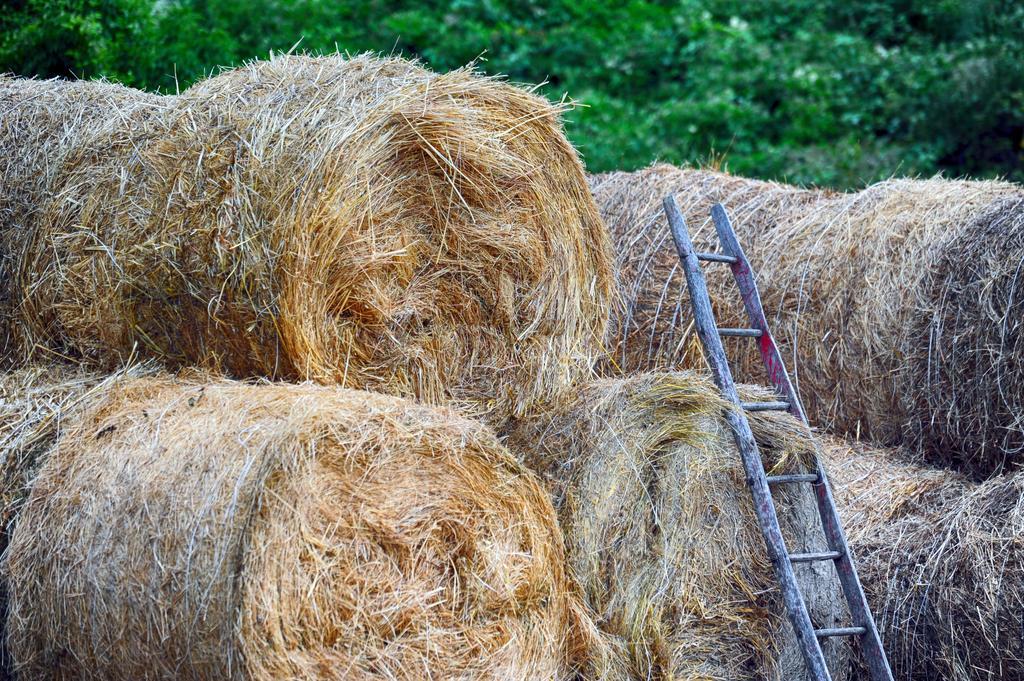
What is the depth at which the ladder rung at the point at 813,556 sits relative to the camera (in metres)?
4.39

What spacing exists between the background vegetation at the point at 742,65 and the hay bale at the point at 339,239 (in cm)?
535

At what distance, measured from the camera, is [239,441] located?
3537 millimetres

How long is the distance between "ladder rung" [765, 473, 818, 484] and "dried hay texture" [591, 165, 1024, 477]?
979 millimetres

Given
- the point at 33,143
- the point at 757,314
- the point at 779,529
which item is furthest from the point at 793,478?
the point at 33,143

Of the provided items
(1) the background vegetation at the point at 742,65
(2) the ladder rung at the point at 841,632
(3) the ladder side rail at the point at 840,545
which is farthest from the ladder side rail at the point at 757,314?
(1) the background vegetation at the point at 742,65

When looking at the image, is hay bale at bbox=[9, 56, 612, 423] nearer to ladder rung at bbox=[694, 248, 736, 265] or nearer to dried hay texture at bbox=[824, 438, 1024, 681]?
ladder rung at bbox=[694, 248, 736, 265]

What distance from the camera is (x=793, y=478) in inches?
178

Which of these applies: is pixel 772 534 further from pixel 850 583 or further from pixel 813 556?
pixel 850 583

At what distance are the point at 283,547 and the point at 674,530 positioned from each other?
149 cm

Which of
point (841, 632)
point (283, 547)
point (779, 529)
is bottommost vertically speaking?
point (841, 632)

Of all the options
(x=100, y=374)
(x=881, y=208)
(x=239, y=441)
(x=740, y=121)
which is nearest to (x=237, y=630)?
(x=239, y=441)

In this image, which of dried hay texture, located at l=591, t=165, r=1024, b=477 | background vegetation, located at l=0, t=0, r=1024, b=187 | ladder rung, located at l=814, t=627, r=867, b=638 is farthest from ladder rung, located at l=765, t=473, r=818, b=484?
background vegetation, located at l=0, t=0, r=1024, b=187

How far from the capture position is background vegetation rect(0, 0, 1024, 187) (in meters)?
10.8

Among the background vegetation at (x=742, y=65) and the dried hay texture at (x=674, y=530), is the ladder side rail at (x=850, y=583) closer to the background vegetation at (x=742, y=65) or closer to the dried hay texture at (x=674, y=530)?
the dried hay texture at (x=674, y=530)
